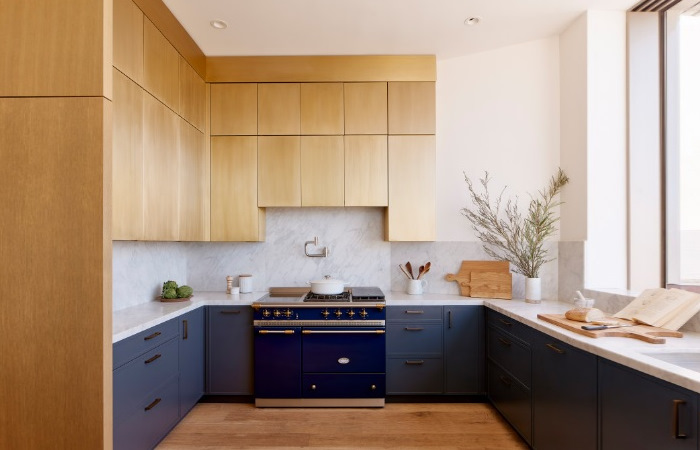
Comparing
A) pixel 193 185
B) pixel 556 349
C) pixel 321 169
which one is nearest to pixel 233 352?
pixel 193 185

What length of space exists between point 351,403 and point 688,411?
2.29 m

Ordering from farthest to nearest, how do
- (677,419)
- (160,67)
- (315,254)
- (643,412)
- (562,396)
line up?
(315,254), (160,67), (562,396), (643,412), (677,419)

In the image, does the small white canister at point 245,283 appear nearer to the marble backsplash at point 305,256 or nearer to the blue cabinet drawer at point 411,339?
the marble backsplash at point 305,256

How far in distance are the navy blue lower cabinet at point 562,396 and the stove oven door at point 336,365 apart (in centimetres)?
117

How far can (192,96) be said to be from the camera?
3.36 m

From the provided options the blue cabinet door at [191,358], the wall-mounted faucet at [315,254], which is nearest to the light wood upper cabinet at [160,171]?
the blue cabinet door at [191,358]

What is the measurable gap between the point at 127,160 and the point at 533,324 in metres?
2.49

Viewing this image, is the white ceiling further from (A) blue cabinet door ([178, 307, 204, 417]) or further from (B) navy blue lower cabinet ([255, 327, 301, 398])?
(B) navy blue lower cabinet ([255, 327, 301, 398])

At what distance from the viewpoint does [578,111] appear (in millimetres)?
3301

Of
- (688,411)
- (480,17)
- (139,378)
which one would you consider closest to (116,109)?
(139,378)

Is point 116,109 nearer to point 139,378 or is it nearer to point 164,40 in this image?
point 164,40

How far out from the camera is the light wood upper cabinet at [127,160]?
87.0 inches

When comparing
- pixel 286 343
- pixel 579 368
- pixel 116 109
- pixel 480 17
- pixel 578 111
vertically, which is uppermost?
pixel 480 17

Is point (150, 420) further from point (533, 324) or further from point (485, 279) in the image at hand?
point (485, 279)
